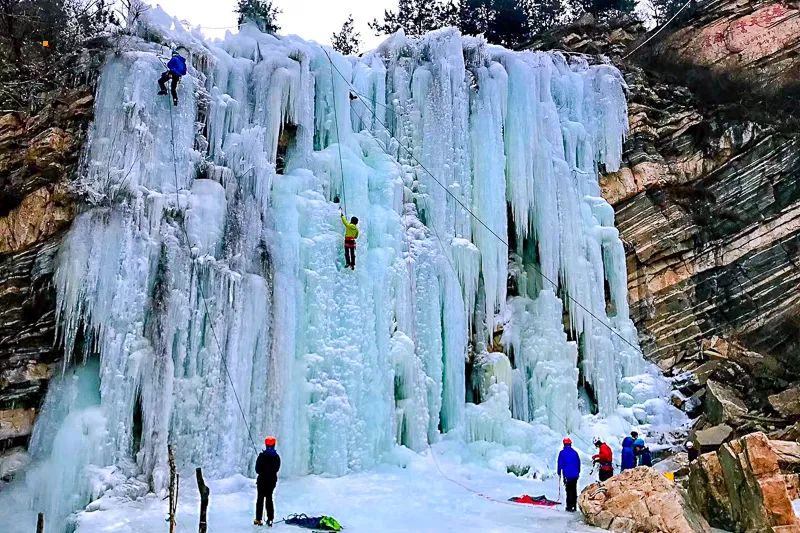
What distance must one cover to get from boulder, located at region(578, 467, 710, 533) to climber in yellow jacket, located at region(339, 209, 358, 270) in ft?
15.9

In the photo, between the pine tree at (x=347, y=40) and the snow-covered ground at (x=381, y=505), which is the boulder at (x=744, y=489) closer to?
the snow-covered ground at (x=381, y=505)

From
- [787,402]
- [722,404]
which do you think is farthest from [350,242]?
[787,402]

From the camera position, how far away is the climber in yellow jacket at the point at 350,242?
10.6 meters

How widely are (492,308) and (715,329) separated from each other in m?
5.06

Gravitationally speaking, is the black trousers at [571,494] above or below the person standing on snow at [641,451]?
below

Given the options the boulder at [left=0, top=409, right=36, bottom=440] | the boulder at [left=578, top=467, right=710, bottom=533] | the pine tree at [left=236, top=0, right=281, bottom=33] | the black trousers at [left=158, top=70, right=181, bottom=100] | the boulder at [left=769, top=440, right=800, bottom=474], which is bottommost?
the boulder at [left=578, top=467, right=710, bottom=533]

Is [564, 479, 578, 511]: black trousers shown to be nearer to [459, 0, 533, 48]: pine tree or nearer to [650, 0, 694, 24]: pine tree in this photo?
[650, 0, 694, 24]: pine tree

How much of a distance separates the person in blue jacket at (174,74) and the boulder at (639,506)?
7.76 m

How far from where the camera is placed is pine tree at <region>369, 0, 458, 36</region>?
2119cm

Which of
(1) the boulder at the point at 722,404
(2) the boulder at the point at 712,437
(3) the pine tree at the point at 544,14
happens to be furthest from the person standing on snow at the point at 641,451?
(3) the pine tree at the point at 544,14

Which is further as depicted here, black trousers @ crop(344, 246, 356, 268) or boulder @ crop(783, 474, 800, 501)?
black trousers @ crop(344, 246, 356, 268)

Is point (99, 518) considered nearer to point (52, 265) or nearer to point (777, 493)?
point (52, 265)

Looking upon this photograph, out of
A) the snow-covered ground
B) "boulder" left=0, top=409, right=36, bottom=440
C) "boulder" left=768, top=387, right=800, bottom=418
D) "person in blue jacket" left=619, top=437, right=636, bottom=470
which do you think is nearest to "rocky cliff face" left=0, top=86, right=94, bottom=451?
"boulder" left=0, top=409, right=36, bottom=440

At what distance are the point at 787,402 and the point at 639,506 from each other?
640 centimetres
